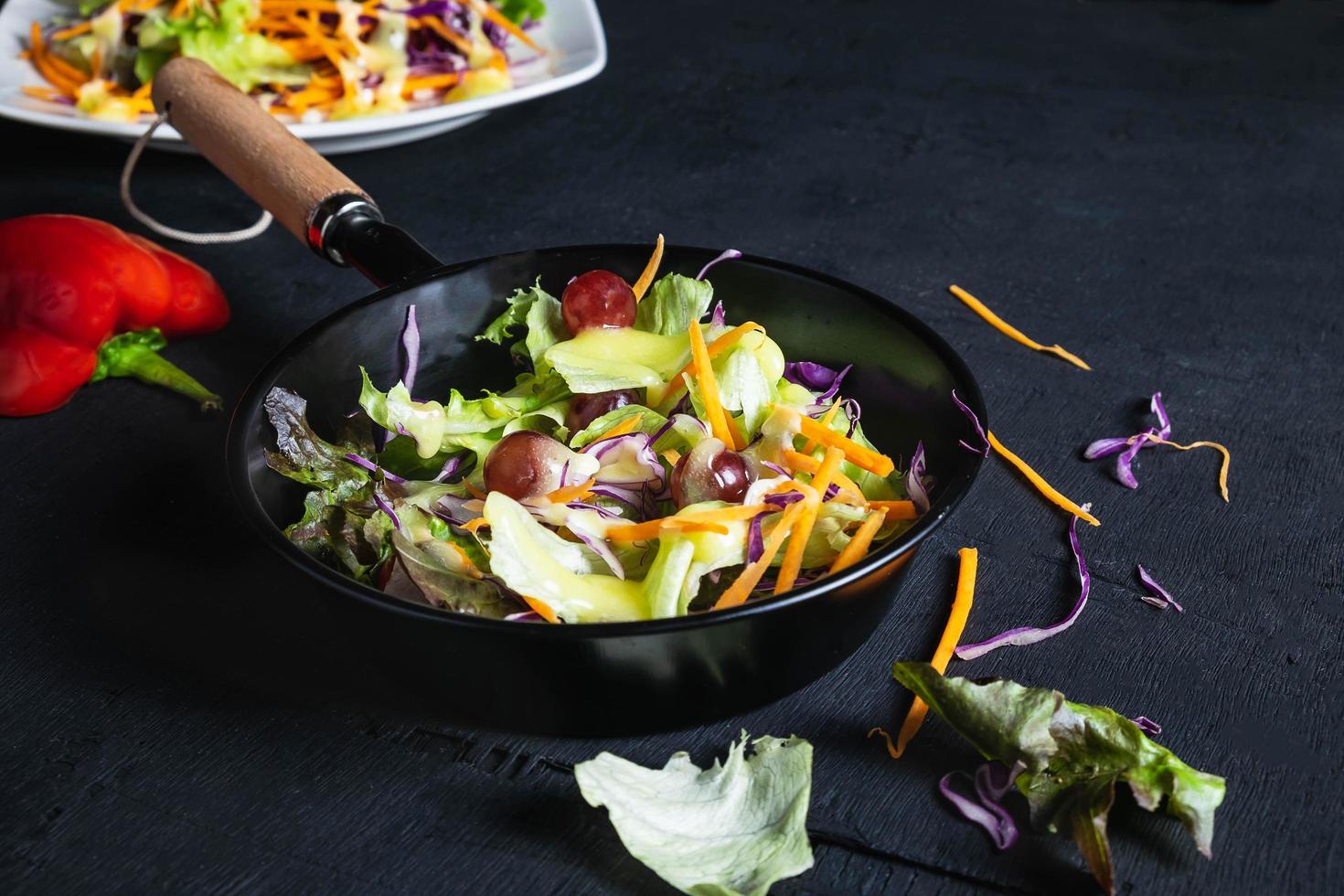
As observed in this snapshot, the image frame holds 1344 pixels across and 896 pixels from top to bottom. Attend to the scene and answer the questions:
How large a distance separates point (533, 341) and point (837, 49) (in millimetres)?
1639

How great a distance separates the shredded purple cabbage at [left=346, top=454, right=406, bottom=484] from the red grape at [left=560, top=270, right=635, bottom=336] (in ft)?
0.81

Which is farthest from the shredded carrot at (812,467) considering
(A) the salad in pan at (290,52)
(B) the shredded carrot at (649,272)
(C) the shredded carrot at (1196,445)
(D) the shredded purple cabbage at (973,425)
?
(A) the salad in pan at (290,52)

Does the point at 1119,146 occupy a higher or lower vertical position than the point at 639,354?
lower

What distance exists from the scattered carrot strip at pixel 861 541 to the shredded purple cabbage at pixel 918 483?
57 millimetres

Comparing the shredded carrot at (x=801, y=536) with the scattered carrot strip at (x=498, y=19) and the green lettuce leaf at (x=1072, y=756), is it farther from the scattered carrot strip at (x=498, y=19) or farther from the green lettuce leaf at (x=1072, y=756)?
the scattered carrot strip at (x=498, y=19)

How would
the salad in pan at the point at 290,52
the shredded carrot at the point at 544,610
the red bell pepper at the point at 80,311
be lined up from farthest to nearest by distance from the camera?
the salad in pan at the point at 290,52 → the red bell pepper at the point at 80,311 → the shredded carrot at the point at 544,610

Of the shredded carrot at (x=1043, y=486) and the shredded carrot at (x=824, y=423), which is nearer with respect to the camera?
the shredded carrot at (x=824, y=423)

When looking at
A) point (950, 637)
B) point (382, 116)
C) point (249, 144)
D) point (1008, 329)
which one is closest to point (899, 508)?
point (950, 637)

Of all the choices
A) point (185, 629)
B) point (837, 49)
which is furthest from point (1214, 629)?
point (837, 49)

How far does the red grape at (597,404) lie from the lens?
1.31 m

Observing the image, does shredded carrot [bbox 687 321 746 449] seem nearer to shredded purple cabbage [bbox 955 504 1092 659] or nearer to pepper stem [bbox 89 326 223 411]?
shredded purple cabbage [bbox 955 504 1092 659]

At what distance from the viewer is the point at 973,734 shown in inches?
42.1

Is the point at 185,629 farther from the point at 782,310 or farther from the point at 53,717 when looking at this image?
the point at 782,310

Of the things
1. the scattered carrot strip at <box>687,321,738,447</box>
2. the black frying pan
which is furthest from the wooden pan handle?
the scattered carrot strip at <box>687,321,738,447</box>
